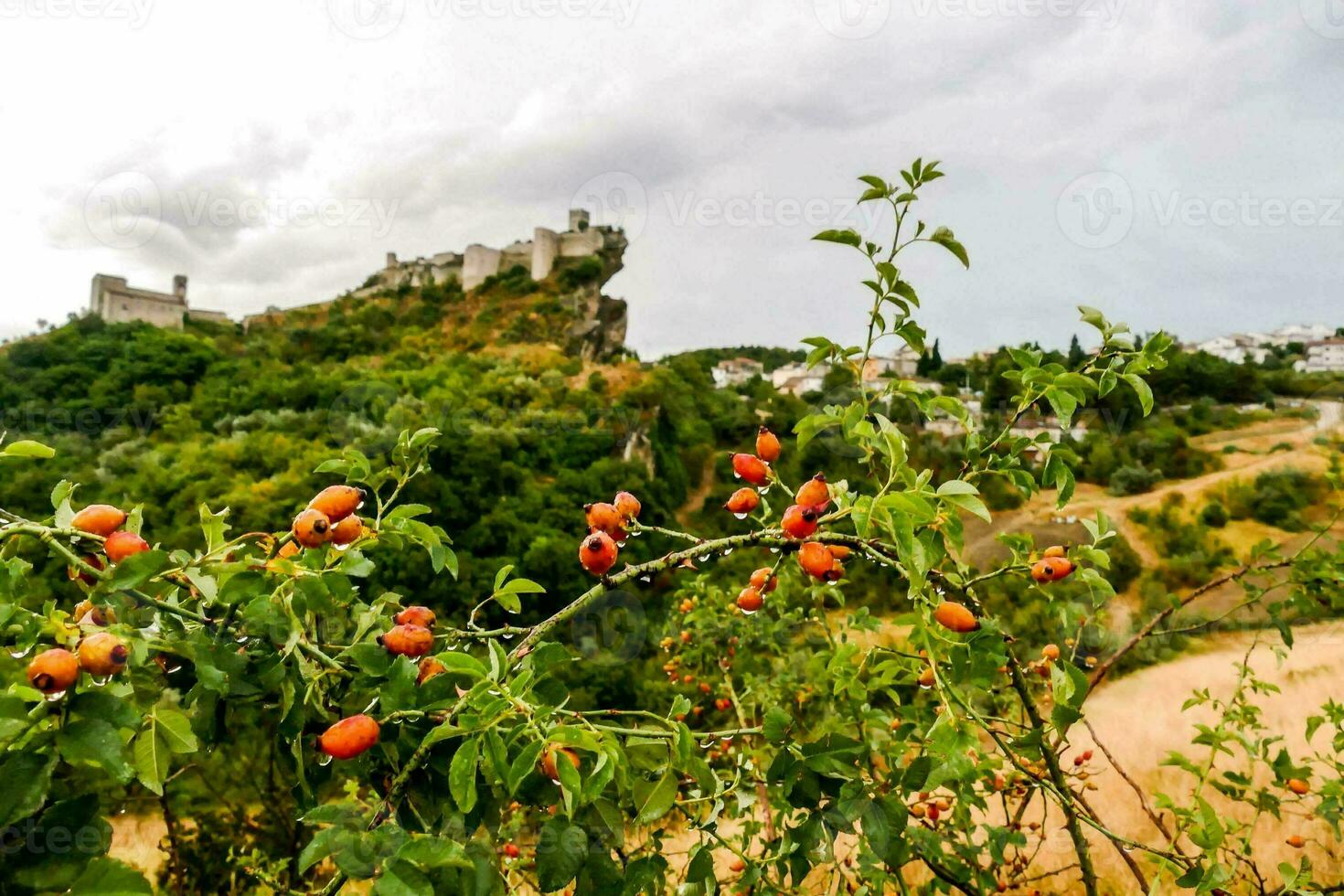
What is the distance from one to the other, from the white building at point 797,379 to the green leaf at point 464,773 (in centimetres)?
3483

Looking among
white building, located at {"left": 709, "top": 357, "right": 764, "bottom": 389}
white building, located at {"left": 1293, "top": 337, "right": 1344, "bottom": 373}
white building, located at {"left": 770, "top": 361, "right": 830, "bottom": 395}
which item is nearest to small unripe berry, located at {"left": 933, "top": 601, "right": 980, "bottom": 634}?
white building, located at {"left": 770, "top": 361, "right": 830, "bottom": 395}

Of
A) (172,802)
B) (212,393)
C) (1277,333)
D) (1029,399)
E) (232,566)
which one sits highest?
(1277,333)

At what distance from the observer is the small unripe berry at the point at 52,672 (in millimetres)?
599

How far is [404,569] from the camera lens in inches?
552

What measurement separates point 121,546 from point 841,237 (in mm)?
1129

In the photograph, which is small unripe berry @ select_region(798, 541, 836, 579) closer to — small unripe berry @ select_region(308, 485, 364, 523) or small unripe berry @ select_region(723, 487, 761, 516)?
small unripe berry @ select_region(723, 487, 761, 516)

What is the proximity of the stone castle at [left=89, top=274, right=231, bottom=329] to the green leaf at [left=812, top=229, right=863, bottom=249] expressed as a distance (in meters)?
48.9

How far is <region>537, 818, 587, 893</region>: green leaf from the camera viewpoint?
71cm

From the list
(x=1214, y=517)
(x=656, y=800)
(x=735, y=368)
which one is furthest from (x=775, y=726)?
(x=735, y=368)

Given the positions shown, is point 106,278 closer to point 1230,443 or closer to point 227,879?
point 227,879

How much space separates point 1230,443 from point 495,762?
2816 centimetres

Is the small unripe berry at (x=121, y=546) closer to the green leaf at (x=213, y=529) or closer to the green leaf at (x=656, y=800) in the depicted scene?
the green leaf at (x=213, y=529)

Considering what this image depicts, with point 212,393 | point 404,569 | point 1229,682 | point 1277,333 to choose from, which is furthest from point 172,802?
point 1277,333

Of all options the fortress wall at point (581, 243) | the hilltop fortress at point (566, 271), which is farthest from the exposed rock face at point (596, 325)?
the fortress wall at point (581, 243)
